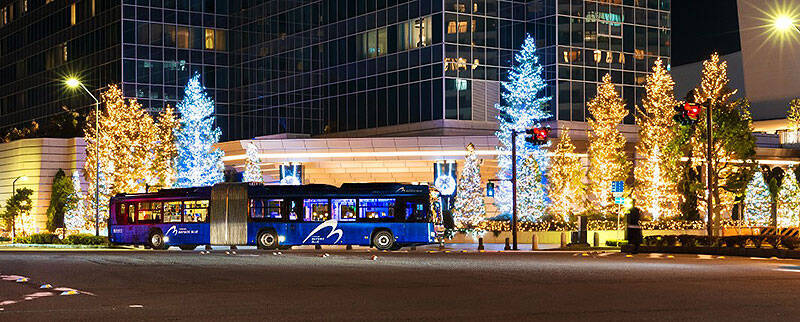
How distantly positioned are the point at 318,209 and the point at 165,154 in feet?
96.6

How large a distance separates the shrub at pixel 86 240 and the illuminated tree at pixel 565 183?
27491 millimetres

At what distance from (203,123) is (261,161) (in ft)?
18.2

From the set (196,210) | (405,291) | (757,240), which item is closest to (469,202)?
(196,210)

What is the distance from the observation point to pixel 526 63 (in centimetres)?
7125

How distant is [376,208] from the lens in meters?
47.4

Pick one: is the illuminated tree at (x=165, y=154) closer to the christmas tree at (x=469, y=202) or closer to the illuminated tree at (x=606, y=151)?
the christmas tree at (x=469, y=202)

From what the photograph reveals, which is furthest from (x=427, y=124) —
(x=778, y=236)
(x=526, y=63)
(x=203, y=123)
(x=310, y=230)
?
(x=778, y=236)

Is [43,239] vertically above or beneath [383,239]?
beneath

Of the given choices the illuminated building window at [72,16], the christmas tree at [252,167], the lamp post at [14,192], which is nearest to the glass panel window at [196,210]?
the christmas tree at [252,167]

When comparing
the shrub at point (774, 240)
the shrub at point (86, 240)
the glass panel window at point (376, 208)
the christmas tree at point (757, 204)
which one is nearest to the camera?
the shrub at point (774, 240)

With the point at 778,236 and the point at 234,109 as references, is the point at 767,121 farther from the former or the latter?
the point at 778,236

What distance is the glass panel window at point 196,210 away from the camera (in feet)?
161

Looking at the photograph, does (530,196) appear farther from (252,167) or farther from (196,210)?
(196,210)

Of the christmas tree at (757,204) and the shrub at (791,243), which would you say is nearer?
the shrub at (791,243)
